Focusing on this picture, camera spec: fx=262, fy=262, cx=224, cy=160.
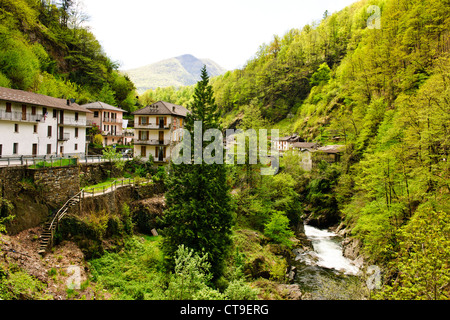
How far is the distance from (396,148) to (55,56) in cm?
7599

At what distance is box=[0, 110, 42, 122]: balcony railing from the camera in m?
25.6

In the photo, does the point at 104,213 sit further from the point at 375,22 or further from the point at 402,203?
the point at 375,22

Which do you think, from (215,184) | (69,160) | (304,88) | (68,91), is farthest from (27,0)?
(304,88)

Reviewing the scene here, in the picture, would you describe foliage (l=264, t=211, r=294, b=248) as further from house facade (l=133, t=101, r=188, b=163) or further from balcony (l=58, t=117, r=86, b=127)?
balcony (l=58, t=117, r=86, b=127)

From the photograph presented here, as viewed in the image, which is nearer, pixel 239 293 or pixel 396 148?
pixel 239 293

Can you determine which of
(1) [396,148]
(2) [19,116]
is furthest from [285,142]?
(2) [19,116]

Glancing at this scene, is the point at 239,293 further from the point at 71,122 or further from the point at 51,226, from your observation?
the point at 71,122

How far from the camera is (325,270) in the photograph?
26.3 metres

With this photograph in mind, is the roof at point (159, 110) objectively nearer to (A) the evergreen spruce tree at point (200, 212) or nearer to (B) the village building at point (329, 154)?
(A) the evergreen spruce tree at point (200, 212)

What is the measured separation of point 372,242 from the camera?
22.9 meters

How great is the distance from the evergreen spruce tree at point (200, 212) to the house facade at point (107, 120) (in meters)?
37.3

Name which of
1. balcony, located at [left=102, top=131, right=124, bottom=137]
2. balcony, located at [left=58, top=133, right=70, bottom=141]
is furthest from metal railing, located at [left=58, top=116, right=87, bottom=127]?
balcony, located at [left=102, top=131, right=124, bottom=137]

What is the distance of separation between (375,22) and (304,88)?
51090 millimetres

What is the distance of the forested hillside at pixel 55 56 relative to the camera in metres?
43.4
